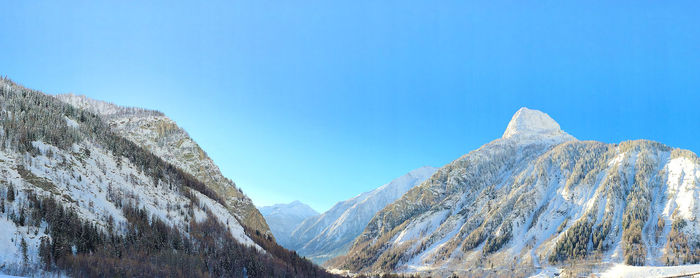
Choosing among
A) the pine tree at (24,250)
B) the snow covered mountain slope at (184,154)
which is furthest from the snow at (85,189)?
the snow covered mountain slope at (184,154)

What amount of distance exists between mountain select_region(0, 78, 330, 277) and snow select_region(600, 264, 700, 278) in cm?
13682

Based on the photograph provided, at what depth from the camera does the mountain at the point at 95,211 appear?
31484 mm

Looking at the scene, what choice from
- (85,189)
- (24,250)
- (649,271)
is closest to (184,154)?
(85,189)

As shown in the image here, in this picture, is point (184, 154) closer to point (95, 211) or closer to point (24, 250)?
point (95, 211)

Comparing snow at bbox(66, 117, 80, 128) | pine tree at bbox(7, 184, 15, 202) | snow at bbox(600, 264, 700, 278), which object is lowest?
snow at bbox(600, 264, 700, 278)

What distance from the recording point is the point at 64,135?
53469 millimetres

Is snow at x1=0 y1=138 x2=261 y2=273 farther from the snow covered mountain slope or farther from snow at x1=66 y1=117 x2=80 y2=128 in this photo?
the snow covered mountain slope

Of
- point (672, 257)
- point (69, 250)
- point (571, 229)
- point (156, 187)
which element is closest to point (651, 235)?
point (672, 257)

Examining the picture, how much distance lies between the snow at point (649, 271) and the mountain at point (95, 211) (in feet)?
449

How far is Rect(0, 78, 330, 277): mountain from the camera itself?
31.5 meters

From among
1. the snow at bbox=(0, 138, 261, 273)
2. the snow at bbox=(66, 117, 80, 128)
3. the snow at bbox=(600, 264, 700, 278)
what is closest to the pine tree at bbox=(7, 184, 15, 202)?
the snow at bbox=(0, 138, 261, 273)

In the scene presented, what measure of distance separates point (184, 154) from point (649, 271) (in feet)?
569

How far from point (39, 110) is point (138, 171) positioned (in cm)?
1800

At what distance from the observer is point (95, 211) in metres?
42.2
